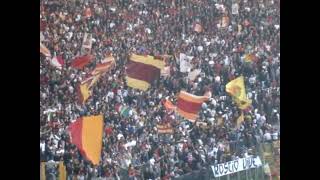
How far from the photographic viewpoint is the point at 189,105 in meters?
6.11

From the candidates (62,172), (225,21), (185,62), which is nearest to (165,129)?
(185,62)

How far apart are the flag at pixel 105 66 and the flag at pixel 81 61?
0.40 feet

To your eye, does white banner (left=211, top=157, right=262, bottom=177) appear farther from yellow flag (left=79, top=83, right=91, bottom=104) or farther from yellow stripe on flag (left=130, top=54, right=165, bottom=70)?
yellow flag (left=79, top=83, right=91, bottom=104)

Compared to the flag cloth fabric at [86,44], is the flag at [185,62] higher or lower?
lower

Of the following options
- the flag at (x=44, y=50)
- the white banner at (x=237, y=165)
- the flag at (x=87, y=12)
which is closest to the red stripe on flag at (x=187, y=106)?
the white banner at (x=237, y=165)

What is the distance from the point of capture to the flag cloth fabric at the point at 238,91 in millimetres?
6098

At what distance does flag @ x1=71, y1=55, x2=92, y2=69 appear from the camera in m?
6.20

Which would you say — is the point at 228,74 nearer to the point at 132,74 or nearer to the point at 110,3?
the point at 132,74

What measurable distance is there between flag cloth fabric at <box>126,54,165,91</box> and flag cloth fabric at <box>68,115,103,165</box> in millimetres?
522

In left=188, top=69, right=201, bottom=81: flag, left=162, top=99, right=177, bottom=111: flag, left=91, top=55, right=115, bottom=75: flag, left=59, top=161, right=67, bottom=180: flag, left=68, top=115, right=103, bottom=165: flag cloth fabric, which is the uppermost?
left=91, top=55, right=115, bottom=75: flag

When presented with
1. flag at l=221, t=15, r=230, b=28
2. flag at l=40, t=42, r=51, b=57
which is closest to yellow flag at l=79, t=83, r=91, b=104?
flag at l=40, t=42, r=51, b=57

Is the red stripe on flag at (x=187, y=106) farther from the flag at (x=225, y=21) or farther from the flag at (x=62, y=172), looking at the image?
the flag at (x=62, y=172)

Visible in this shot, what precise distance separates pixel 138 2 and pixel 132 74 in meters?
0.78

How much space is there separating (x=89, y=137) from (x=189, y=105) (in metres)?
1.13
